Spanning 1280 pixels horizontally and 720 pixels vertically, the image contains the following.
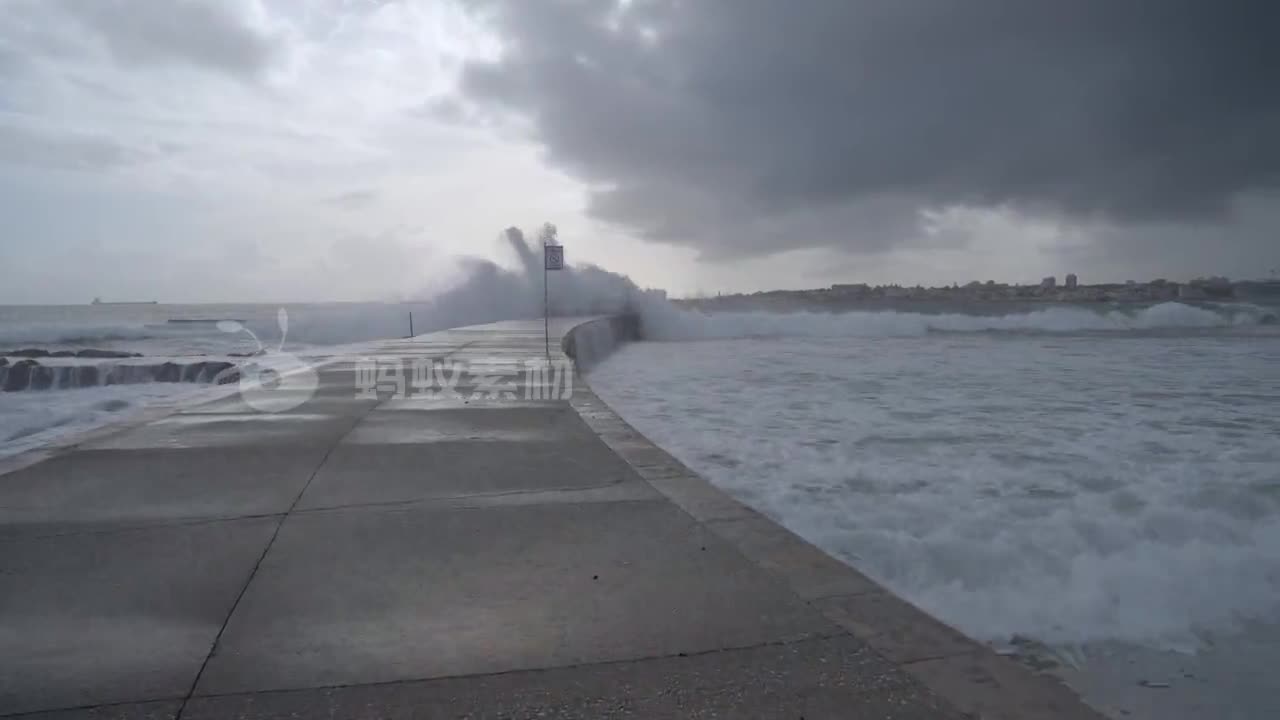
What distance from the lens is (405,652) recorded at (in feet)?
8.59

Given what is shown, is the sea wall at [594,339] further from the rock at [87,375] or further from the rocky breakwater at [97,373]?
the rock at [87,375]

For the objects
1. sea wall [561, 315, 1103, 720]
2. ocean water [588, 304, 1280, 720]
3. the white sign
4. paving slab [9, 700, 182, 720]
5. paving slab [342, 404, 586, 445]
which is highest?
the white sign

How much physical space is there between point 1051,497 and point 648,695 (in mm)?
4521

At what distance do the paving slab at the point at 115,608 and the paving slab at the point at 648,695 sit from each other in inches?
16.3

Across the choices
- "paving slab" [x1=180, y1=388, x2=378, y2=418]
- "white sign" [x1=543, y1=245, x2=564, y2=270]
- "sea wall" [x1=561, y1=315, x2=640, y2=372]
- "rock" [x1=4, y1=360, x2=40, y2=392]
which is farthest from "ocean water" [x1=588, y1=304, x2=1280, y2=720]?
"rock" [x1=4, y1=360, x2=40, y2=392]

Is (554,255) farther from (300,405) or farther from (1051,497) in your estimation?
(1051,497)

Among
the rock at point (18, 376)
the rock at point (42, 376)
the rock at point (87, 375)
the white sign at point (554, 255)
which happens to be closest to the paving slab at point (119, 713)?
the white sign at point (554, 255)

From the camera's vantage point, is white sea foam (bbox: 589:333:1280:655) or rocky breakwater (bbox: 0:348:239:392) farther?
rocky breakwater (bbox: 0:348:239:392)

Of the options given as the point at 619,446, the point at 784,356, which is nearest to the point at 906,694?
the point at 619,446

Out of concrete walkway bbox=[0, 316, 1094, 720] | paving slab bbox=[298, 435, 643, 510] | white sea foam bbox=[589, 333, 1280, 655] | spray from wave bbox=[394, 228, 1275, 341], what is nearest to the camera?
concrete walkway bbox=[0, 316, 1094, 720]

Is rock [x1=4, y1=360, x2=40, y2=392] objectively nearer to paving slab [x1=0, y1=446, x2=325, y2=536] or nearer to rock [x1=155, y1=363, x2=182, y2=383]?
rock [x1=155, y1=363, x2=182, y2=383]

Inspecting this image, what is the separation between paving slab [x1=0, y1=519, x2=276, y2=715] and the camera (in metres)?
2.41

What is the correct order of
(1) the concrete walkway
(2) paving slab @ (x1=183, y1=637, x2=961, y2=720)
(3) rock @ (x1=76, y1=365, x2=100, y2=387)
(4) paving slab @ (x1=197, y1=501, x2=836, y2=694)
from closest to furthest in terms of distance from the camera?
(2) paving slab @ (x1=183, y1=637, x2=961, y2=720)
(1) the concrete walkway
(4) paving slab @ (x1=197, y1=501, x2=836, y2=694)
(3) rock @ (x1=76, y1=365, x2=100, y2=387)

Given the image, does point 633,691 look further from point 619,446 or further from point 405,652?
point 619,446
